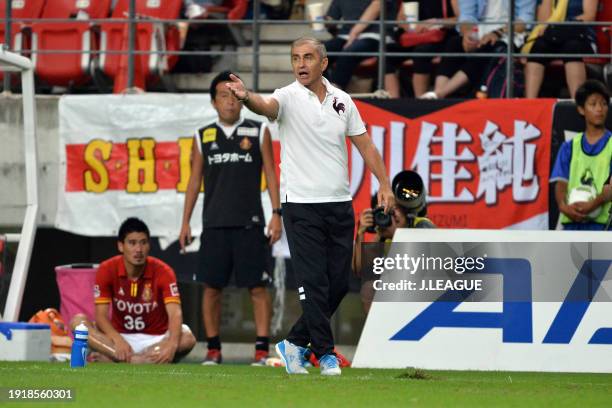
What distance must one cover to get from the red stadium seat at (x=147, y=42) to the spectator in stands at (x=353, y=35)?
1664mm

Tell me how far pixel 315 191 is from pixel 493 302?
6.64 ft

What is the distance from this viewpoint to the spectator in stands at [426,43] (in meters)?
14.2

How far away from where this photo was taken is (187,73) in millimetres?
15500

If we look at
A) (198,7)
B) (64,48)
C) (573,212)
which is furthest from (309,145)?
(64,48)

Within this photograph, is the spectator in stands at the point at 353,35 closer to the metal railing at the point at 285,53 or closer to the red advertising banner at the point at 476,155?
the metal railing at the point at 285,53

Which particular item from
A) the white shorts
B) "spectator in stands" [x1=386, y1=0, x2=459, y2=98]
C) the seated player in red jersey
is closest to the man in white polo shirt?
the seated player in red jersey

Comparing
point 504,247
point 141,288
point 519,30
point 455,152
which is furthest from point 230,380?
point 519,30

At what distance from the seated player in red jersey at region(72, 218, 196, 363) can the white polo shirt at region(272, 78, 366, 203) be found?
10.3 feet

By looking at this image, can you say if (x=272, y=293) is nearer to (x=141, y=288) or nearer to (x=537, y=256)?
(x=141, y=288)

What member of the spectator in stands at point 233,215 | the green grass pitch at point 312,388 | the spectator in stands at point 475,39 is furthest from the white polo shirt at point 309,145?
the spectator in stands at point 475,39

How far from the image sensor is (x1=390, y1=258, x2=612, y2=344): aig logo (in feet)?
33.9

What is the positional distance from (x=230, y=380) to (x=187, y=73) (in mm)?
7389

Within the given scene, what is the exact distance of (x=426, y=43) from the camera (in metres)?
14.2

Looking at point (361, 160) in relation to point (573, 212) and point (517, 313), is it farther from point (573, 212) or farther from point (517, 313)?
point (517, 313)
